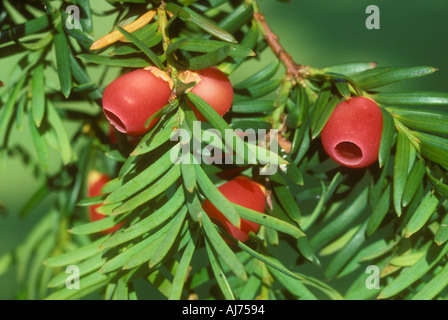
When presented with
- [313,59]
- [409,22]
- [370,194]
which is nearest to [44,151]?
[370,194]

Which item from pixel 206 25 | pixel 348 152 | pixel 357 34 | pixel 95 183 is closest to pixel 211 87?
pixel 206 25

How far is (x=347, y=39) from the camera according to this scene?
5.52 feet

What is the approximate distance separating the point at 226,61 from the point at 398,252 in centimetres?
34

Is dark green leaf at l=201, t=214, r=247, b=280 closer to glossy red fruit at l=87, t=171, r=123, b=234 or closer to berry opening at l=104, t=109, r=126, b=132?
berry opening at l=104, t=109, r=126, b=132

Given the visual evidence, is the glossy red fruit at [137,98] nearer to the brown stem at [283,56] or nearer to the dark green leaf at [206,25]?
the dark green leaf at [206,25]

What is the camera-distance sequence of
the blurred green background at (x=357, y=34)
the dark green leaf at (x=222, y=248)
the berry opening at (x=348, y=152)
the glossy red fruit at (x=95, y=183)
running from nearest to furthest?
the dark green leaf at (x=222, y=248) < the berry opening at (x=348, y=152) < the glossy red fruit at (x=95, y=183) < the blurred green background at (x=357, y=34)

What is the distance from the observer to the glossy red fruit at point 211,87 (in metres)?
0.56

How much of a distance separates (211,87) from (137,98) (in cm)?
8

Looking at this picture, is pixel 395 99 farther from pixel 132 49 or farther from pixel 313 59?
pixel 313 59

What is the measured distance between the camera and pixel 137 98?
0.54 metres

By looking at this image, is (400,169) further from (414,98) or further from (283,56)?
(283,56)

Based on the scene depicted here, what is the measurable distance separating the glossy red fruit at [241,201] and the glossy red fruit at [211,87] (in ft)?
0.33

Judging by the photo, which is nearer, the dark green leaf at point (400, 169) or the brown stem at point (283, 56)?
the dark green leaf at point (400, 169)

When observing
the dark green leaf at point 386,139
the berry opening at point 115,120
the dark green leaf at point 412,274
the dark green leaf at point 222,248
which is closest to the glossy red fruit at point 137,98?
the berry opening at point 115,120
